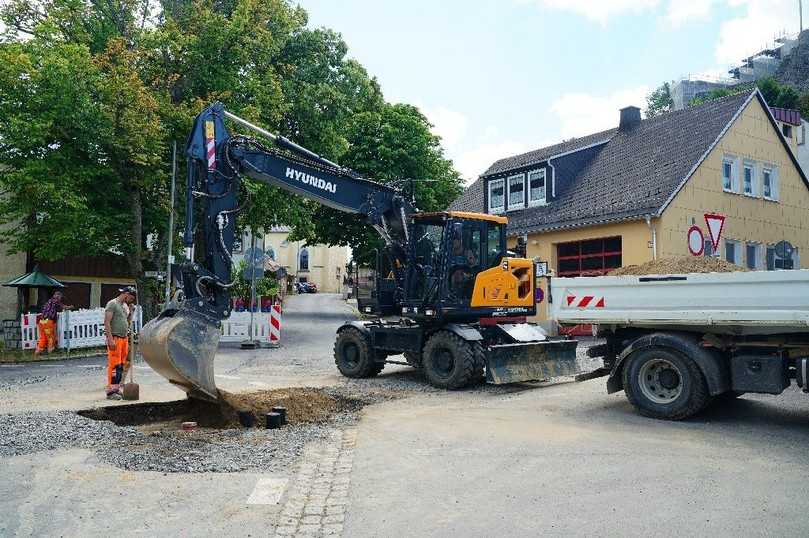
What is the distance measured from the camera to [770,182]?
81.7 feet

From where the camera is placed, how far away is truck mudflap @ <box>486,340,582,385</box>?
11.5 m

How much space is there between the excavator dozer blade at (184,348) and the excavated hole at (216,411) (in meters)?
0.32

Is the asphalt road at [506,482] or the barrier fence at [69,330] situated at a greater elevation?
the barrier fence at [69,330]

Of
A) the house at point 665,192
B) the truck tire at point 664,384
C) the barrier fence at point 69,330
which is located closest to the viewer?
the truck tire at point 664,384

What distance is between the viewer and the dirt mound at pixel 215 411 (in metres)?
9.16

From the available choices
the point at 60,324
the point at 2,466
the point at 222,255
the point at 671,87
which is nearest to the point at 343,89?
the point at 60,324

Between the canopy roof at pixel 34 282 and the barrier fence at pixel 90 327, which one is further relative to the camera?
the canopy roof at pixel 34 282

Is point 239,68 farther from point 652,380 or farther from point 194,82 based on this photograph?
point 652,380

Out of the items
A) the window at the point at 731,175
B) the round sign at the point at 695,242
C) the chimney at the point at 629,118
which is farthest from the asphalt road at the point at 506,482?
the chimney at the point at 629,118

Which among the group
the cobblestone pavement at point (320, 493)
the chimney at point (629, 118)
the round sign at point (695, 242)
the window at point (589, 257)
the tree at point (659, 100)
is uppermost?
the tree at point (659, 100)

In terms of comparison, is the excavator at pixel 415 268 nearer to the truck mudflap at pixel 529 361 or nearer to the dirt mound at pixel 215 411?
the truck mudflap at pixel 529 361

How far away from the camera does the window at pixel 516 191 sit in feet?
87.4

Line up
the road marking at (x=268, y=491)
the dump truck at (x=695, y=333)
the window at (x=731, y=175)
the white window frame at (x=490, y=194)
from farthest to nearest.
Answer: the white window frame at (x=490, y=194) → the window at (x=731, y=175) → the dump truck at (x=695, y=333) → the road marking at (x=268, y=491)

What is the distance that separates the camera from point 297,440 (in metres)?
7.88
